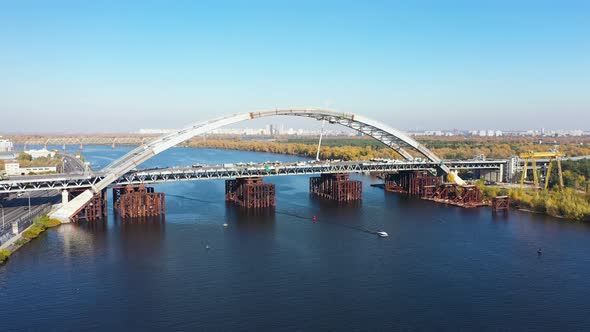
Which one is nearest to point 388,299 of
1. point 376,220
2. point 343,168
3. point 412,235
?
point 412,235

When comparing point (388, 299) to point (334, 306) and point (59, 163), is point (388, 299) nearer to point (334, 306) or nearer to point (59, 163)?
point (334, 306)

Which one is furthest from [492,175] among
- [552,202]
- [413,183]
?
[552,202]

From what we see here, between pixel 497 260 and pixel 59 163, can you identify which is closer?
pixel 497 260

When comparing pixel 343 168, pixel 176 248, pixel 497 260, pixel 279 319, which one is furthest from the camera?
pixel 343 168

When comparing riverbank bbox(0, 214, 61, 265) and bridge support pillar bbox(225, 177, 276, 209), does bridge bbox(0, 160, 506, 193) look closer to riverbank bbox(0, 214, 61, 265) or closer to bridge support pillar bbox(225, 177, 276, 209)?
bridge support pillar bbox(225, 177, 276, 209)

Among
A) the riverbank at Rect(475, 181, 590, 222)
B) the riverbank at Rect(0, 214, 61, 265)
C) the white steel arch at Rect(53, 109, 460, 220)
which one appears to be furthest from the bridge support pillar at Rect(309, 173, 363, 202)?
the riverbank at Rect(0, 214, 61, 265)

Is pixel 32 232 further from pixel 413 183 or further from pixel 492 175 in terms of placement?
pixel 492 175

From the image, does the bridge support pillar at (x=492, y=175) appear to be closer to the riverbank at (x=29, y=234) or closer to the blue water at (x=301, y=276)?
the blue water at (x=301, y=276)
